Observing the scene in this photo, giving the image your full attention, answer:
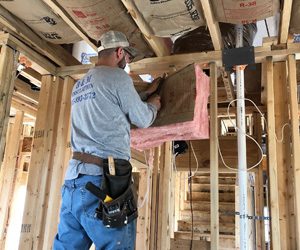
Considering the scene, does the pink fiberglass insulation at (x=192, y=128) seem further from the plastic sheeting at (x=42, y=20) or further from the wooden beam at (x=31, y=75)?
the wooden beam at (x=31, y=75)

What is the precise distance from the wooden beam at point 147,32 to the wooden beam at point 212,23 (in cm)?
42

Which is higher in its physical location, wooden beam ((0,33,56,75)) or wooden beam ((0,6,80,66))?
wooden beam ((0,6,80,66))

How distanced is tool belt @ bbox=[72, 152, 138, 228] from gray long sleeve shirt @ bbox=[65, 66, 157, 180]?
0.11ft

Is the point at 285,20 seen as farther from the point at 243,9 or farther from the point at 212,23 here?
the point at 212,23

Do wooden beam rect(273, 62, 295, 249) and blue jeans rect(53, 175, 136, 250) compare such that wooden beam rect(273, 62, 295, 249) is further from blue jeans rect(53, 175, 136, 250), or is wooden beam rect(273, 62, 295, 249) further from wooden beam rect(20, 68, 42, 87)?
wooden beam rect(20, 68, 42, 87)

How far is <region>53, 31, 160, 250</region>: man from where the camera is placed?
5.70 ft

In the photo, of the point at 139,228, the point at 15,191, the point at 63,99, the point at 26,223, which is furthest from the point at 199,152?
the point at 15,191

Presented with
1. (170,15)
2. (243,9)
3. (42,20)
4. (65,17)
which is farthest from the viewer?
(42,20)

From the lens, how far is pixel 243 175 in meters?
2.23

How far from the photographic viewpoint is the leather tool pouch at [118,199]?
168 centimetres

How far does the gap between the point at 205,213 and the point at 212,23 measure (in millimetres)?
5958

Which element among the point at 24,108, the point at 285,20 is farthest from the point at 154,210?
the point at 285,20

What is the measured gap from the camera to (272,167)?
2.34 metres

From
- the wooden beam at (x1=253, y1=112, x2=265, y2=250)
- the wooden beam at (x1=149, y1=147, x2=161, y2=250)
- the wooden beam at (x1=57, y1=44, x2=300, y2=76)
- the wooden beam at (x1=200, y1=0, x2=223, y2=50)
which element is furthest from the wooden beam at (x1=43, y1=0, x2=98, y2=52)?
the wooden beam at (x1=253, y1=112, x2=265, y2=250)
